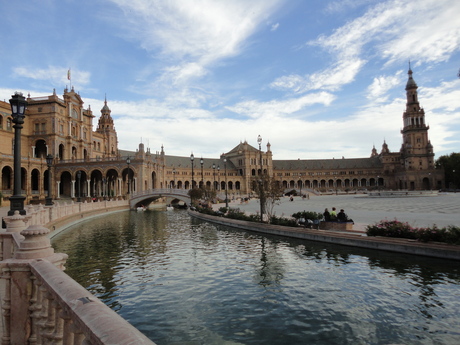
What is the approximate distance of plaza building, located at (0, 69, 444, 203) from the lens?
182 ft

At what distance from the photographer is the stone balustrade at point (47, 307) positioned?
2.72 m

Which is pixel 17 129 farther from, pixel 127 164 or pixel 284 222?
pixel 127 164

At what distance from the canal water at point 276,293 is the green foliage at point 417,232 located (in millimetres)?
1137

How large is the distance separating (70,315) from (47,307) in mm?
1291

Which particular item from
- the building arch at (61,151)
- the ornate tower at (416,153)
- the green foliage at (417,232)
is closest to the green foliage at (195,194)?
the building arch at (61,151)

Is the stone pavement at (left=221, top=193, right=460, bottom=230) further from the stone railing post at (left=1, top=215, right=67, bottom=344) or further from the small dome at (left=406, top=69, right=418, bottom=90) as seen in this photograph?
the small dome at (left=406, top=69, right=418, bottom=90)

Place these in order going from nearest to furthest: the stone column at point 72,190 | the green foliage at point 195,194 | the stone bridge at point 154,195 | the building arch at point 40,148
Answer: the green foliage at point 195,194 → the stone bridge at point 154,195 → the stone column at point 72,190 → the building arch at point 40,148

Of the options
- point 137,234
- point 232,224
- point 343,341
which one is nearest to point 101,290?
point 343,341

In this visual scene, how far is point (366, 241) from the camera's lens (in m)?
15.6

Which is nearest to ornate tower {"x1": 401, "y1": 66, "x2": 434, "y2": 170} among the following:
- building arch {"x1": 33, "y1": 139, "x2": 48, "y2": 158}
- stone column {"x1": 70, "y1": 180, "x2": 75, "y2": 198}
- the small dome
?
the small dome

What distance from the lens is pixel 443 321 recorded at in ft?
25.8

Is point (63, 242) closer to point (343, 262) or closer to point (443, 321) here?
point (343, 262)

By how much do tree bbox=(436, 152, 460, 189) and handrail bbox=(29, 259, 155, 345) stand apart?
117 m

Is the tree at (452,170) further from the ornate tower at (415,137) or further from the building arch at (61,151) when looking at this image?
the building arch at (61,151)
